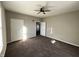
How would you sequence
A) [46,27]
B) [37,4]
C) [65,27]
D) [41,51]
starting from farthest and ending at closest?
1. [46,27]
2. [65,27]
3. [41,51]
4. [37,4]

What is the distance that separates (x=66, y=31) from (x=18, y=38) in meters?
4.31

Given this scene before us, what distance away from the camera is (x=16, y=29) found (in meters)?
4.39

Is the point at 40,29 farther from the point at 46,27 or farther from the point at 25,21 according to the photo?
the point at 25,21

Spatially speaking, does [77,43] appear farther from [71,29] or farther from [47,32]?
[47,32]

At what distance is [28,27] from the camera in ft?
17.7

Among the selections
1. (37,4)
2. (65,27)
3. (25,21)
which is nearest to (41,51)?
(37,4)

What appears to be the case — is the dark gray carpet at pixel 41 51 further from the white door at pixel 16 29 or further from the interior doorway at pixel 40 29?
the interior doorway at pixel 40 29

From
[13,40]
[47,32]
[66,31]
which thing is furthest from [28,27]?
[66,31]

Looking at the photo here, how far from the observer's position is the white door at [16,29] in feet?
13.6

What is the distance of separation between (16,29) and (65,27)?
425 centimetres

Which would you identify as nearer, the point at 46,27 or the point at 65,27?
the point at 65,27

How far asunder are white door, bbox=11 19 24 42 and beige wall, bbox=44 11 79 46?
317 centimetres

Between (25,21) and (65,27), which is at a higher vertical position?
(25,21)

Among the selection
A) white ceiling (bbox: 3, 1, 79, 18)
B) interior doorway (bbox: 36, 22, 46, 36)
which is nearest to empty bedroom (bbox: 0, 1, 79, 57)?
white ceiling (bbox: 3, 1, 79, 18)
